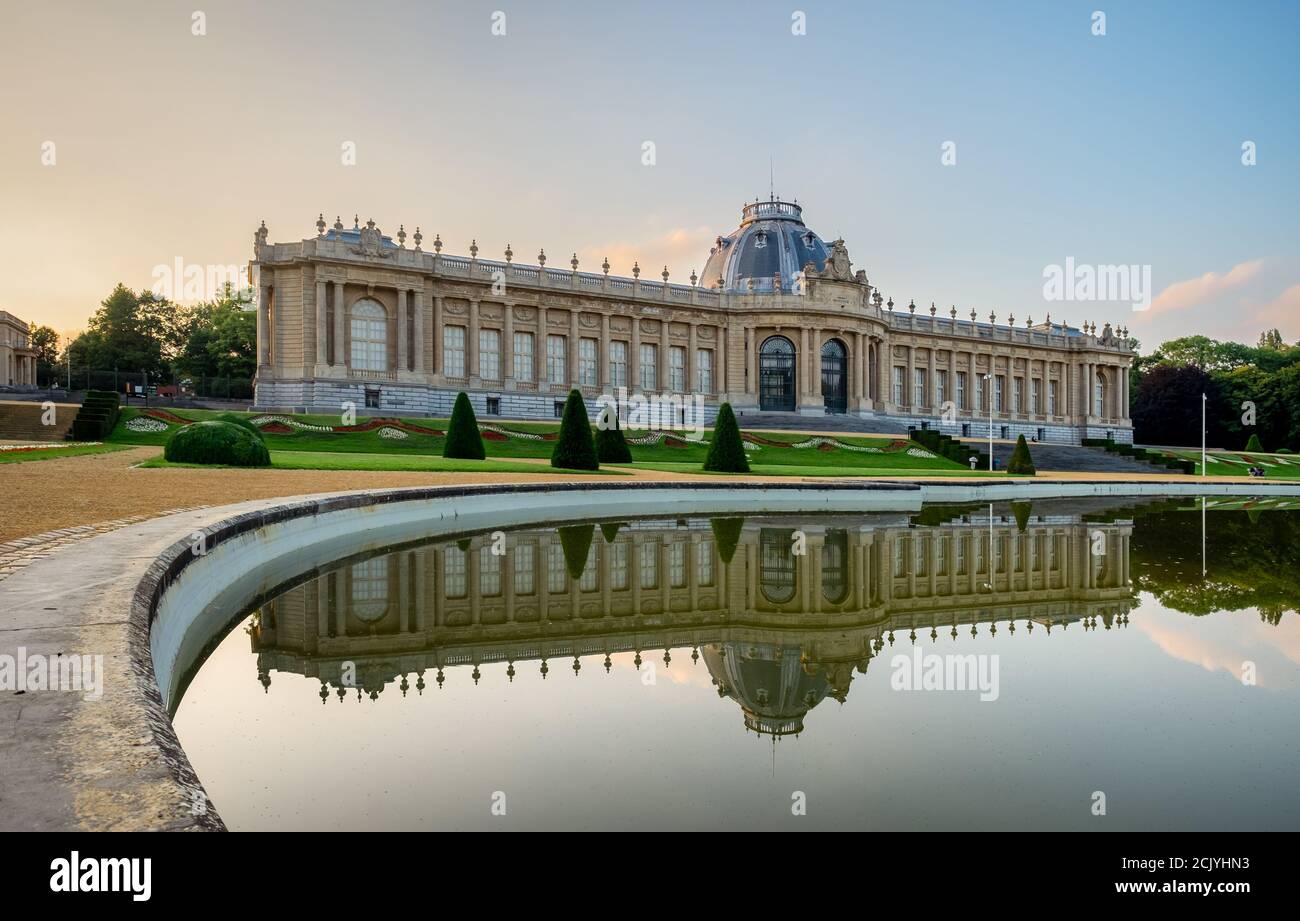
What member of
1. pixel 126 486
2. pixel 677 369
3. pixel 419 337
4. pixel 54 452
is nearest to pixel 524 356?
pixel 419 337

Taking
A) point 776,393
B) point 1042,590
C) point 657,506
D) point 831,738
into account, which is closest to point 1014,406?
point 776,393

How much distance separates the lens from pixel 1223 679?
6.07 metres

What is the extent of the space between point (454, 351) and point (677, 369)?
50.5 feet

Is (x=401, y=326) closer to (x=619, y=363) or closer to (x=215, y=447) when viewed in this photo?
(x=619, y=363)

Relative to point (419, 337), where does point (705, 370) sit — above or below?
below

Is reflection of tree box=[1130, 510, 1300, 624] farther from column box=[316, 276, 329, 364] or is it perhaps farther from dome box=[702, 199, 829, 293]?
dome box=[702, 199, 829, 293]

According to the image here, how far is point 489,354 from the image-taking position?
171 ft

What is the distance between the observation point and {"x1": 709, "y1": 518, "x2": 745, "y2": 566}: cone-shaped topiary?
39.8ft

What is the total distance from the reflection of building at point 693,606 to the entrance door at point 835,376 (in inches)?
1809

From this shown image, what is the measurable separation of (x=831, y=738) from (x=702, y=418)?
167 ft

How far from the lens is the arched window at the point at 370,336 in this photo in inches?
1843

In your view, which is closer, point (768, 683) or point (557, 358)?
point (768, 683)

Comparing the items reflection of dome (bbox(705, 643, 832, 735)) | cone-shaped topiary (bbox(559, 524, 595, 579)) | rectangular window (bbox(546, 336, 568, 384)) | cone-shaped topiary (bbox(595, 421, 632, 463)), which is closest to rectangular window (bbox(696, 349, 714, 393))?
rectangular window (bbox(546, 336, 568, 384))
